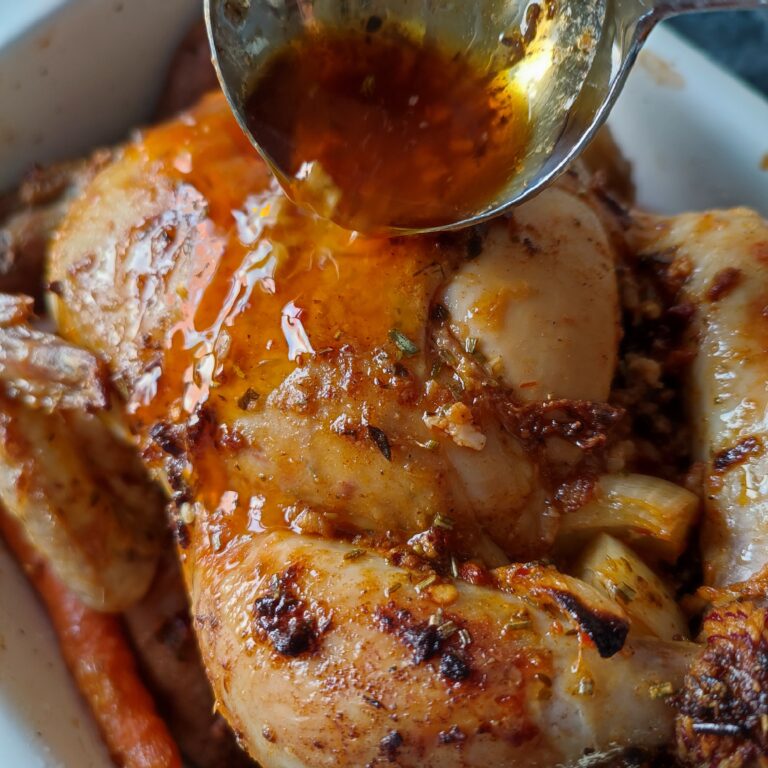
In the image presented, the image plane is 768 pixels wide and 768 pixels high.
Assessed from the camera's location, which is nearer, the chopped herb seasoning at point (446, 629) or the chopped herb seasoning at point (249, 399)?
the chopped herb seasoning at point (446, 629)

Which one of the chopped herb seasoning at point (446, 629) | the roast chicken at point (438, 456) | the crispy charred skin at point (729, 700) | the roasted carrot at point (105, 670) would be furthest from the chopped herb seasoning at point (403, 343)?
the roasted carrot at point (105, 670)

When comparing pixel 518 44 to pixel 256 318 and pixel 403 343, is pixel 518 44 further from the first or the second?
pixel 256 318

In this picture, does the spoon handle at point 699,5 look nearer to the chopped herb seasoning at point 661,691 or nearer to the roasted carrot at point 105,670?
the chopped herb seasoning at point 661,691

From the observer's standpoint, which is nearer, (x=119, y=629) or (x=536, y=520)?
(x=536, y=520)

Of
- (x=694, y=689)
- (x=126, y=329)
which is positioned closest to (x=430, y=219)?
(x=126, y=329)

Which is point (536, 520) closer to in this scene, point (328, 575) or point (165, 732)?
point (328, 575)

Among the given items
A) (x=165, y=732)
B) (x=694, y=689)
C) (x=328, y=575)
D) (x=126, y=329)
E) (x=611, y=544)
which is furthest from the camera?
(x=165, y=732)

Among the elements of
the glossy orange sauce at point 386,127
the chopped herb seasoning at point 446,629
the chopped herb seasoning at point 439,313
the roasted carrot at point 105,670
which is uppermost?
the glossy orange sauce at point 386,127
